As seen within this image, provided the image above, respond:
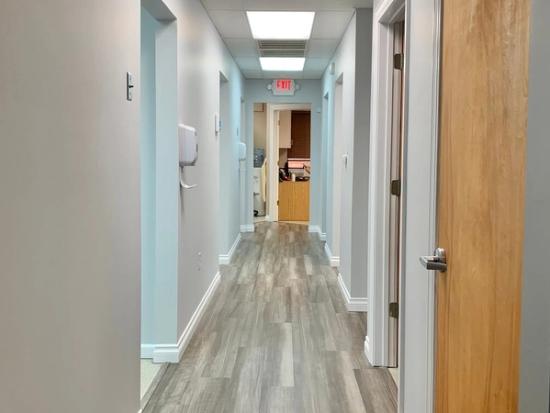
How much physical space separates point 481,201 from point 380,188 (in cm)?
183

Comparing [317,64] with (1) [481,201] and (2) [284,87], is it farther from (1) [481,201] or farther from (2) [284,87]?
(1) [481,201]

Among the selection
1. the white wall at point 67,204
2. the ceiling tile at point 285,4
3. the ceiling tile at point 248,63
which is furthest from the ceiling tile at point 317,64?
the white wall at point 67,204

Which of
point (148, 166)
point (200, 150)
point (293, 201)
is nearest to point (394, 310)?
point (148, 166)

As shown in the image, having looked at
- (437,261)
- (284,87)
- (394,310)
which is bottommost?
(394,310)

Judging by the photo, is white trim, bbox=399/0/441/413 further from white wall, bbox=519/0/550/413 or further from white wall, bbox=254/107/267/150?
white wall, bbox=254/107/267/150

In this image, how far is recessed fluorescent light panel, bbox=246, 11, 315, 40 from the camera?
4770 mm

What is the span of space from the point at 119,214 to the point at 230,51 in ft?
15.1

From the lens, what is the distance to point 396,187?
337cm

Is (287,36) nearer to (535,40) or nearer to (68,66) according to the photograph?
(68,66)

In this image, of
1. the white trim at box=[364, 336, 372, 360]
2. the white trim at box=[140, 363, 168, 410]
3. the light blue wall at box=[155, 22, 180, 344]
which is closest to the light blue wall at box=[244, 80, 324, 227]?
the white trim at box=[364, 336, 372, 360]

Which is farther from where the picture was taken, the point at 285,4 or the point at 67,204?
the point at 285,4

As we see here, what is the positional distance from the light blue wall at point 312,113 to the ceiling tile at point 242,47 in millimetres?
2182

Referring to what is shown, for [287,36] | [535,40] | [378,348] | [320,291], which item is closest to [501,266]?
[535,40]

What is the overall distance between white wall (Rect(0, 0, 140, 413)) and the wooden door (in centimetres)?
119
